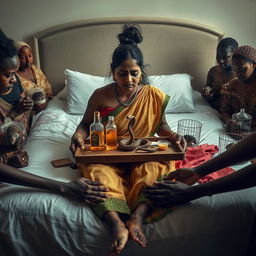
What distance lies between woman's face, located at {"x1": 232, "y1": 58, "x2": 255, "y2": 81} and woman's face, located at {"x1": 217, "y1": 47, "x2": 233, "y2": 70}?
0.45 meters

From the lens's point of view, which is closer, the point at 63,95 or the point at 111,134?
the point at 111,134

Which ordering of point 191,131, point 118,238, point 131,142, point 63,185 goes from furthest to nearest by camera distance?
point 191,131
point 131,142
point 63,185
point 118,238

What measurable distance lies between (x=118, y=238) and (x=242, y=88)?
1488 millimetres

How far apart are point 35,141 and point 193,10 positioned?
1.92 metres

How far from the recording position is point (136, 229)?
4.21 ft

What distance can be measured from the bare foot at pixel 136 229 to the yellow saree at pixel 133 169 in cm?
6

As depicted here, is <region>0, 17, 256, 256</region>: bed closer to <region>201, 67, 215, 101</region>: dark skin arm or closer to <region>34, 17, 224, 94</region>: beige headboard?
<region>201, 67, 215, 101</region>: dark skin arm

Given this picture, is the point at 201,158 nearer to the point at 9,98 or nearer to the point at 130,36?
the point at 130,36

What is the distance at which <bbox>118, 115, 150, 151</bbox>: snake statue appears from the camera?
1.64m

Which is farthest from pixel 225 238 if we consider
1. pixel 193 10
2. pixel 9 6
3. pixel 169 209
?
pixel 9 6

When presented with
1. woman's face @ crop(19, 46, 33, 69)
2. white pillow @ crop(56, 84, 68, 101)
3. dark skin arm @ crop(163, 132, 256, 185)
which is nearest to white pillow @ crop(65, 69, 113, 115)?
white pillow @ crop(56, 84, 68, 101)

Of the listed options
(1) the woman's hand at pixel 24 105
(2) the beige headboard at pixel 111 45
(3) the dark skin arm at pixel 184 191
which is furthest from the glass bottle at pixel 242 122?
(1) the woman's hand at pixel 24 105

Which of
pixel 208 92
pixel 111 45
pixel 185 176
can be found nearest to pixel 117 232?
pixel 185 176

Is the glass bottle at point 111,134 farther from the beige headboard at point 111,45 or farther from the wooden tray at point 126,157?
the beige headboard at point 111,45
